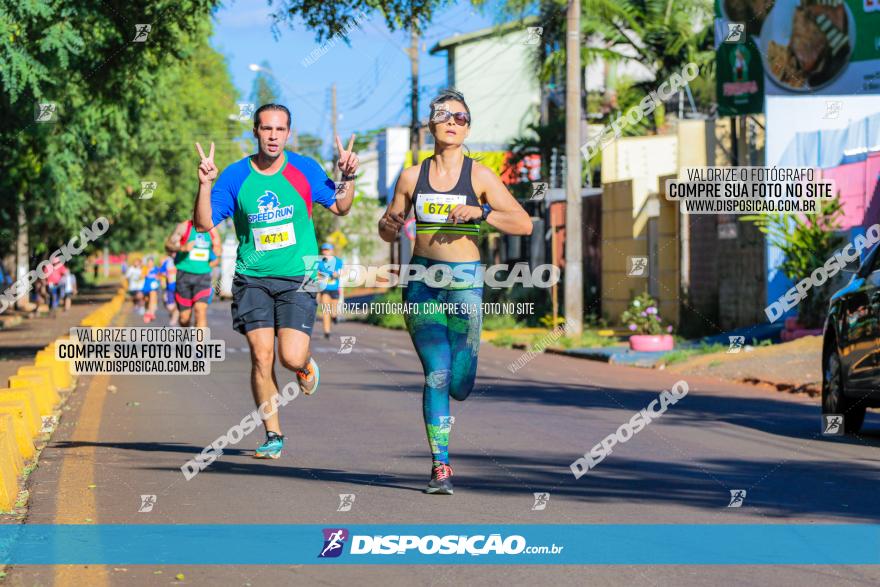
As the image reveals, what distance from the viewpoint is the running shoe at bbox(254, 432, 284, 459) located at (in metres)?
9.84

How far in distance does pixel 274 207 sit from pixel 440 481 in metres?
2.29

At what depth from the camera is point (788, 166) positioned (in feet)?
85.5

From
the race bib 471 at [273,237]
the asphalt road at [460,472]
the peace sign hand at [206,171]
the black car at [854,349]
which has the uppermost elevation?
the peace sign hand at [206,171]

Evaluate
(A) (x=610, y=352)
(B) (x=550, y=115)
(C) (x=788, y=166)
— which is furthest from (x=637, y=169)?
(B) (x=550, y=115)

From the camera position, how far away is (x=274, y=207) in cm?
940

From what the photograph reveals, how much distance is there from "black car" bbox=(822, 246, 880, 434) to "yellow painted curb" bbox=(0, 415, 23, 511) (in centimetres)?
630

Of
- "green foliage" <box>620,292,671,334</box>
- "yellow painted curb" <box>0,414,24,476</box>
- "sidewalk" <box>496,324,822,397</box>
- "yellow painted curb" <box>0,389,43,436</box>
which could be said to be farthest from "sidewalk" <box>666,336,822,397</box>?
"yellow painted curb" <box>0,414,24,476</box>

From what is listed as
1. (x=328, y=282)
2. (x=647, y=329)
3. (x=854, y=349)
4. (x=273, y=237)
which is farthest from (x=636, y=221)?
(x=273, y=237)

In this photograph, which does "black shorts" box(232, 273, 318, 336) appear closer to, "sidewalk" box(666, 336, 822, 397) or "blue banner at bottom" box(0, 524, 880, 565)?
"blue banner at bottom" box(0, 524, 880, 565)

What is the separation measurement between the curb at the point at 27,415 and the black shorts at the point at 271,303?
1587 millimetres

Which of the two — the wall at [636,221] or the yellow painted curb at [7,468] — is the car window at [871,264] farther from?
the wall at [636,221]

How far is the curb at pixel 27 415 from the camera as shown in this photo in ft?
26.8

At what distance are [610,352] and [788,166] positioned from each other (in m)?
4.85

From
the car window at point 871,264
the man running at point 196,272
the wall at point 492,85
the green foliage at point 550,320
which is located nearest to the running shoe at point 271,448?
the car window at point 871,264
